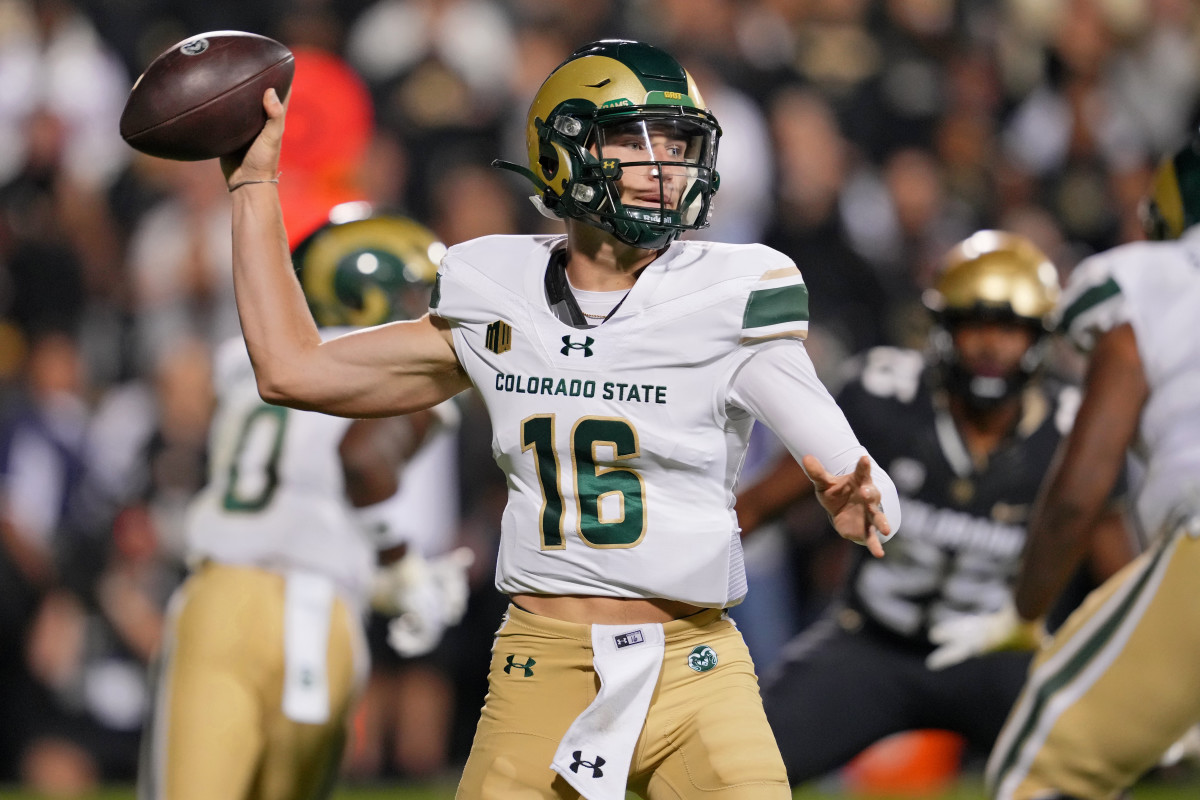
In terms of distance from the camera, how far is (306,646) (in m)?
4.02

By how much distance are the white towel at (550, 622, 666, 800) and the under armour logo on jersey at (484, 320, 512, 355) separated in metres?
0.52

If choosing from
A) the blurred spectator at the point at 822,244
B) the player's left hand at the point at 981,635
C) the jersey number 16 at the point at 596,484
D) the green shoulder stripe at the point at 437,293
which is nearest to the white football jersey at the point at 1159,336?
the player's left hand at the point at 981,635

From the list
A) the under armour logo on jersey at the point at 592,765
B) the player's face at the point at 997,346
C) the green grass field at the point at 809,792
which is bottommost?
the green grass field at the point at 809,792

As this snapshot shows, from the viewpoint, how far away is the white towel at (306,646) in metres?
3.95

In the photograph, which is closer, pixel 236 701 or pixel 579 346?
pixel 579 346

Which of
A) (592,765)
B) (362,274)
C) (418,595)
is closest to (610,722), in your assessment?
(592,765)

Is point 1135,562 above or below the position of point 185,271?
below

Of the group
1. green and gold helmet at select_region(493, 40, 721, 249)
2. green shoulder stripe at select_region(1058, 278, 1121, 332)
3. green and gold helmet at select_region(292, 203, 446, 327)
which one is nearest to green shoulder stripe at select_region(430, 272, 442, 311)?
green and gold helmet at select_region(493, 40, 721, 249)

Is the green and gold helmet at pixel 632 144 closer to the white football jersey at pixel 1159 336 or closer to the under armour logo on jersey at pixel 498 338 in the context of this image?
the under armour logo on jersey at pixel 498 338

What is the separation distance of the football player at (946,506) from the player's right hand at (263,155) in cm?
184

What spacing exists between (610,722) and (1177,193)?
84.2 inches

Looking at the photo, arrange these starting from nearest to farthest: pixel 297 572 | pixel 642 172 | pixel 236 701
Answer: pixel 642 172 < pixel 236 701 < pixel 297 572

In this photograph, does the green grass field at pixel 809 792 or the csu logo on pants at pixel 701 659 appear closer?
the csu logo on pants at pixel 701 659

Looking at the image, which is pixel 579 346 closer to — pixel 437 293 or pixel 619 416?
pixel 619 416
